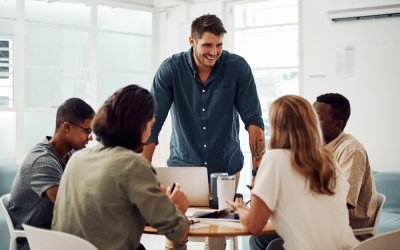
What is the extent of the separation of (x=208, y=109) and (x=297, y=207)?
4.10 ft

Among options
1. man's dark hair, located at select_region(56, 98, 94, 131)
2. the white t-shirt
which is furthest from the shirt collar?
man's dark hair, located at select_region(56, 98, 94, 131)

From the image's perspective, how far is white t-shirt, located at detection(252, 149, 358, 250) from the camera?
5.96ft

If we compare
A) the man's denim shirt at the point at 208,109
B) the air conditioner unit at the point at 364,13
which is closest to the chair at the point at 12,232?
the man's denim shirt at the point at 208,109

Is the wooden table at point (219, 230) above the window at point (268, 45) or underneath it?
underneath

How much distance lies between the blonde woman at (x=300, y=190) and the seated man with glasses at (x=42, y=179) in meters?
0.86

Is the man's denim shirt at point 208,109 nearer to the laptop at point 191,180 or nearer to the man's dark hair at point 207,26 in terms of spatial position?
the man's dark hair at point 207,26

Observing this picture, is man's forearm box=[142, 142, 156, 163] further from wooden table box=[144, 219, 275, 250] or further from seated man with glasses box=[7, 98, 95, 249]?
wooden table box=[144, 219, 275, 250]

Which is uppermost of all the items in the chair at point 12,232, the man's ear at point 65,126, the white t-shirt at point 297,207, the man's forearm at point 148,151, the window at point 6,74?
the window at point 6,74

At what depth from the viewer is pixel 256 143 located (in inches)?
115

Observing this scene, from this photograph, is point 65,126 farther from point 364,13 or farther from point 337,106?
point 364,13

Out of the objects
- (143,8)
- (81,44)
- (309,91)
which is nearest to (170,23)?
(143,8)

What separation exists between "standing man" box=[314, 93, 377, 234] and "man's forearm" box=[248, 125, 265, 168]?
51 centimetres

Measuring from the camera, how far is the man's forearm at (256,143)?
115 inches

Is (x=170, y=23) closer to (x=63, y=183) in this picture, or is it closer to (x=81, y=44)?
(x=81, y=44)
